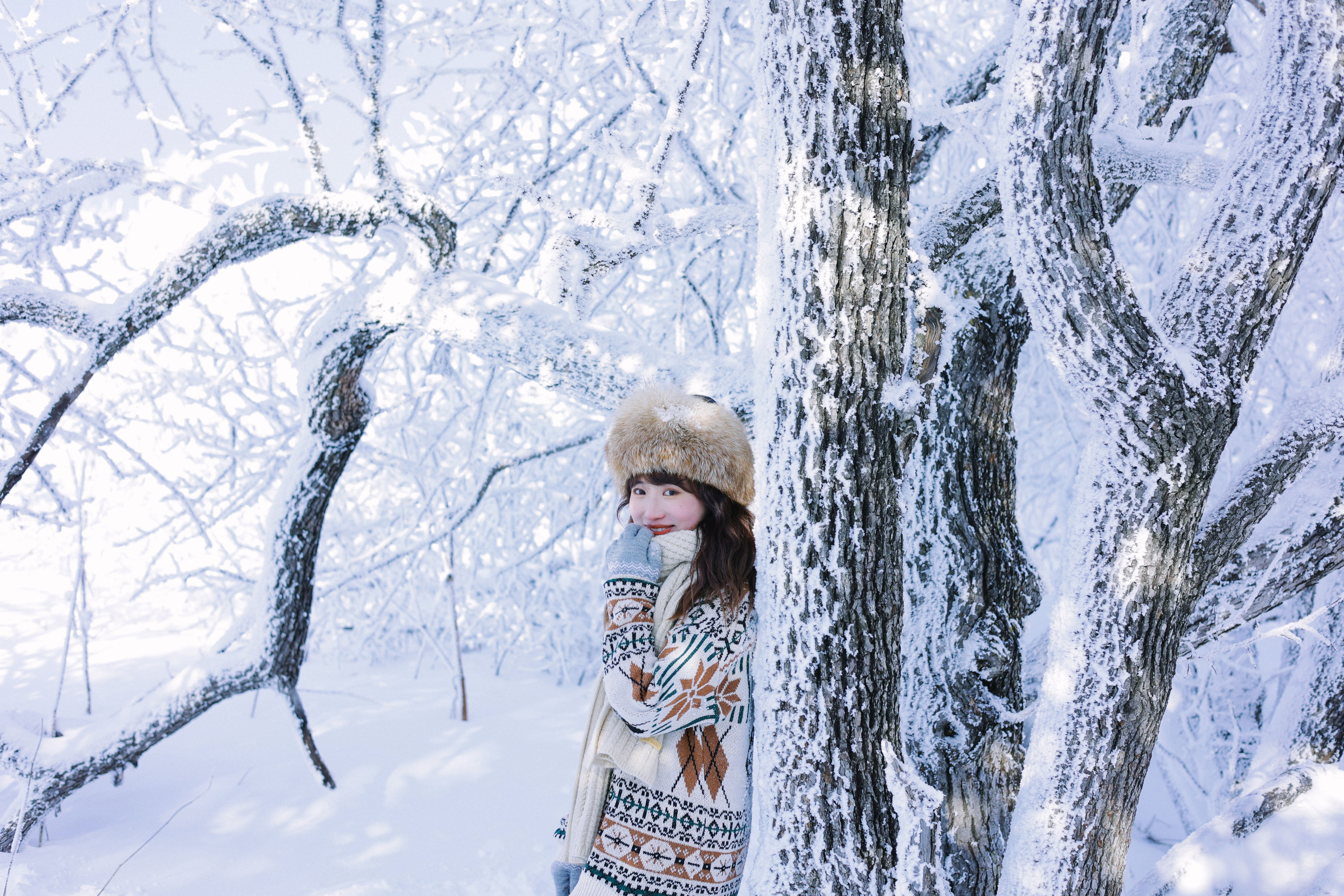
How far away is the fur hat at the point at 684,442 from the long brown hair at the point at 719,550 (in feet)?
0.06

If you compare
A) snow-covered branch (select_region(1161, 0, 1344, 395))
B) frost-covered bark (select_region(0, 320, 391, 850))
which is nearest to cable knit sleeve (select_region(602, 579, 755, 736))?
snow-covered branch (select_region(1161, 0, 1344, 395))

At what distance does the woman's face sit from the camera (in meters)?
1.63

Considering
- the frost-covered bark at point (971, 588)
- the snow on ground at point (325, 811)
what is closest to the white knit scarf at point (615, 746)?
the frost-covered bark at point (971, 588)

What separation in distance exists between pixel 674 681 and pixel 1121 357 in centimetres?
99

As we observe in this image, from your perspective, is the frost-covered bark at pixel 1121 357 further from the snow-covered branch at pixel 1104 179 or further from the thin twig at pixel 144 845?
the thin twig at pixel 144 845

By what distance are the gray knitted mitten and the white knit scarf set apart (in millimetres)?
19

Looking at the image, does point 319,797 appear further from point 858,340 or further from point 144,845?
point 858,340

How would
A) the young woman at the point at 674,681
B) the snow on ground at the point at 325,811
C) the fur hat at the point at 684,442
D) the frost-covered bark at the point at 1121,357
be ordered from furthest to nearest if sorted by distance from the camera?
1. the snow on ground at the point at 325,811
2. the fur hat at the point at 684,442
3. the young woman at the point at 674,681
4. the frost-covered bark at the point at 1121,357

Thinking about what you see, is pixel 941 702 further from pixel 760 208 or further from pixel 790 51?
pixel 790 51

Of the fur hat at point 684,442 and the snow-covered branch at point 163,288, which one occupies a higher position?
the snow-covered branch at point 163,288

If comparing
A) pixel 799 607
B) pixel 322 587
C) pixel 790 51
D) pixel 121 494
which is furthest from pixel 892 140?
pixel 121 494

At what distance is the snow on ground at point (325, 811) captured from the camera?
8.20ft

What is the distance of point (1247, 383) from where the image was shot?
1492 millimetres

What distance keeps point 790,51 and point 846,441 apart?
0.64 metres
